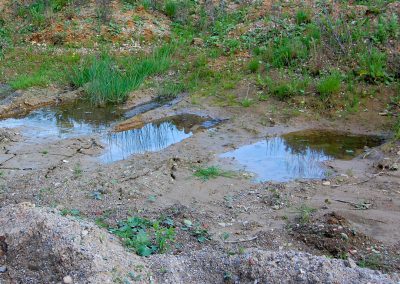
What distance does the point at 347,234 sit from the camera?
505cm

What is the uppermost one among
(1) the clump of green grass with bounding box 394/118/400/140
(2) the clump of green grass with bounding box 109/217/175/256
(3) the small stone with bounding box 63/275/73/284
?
(3) the small stone with bounding box 63/275/73/284

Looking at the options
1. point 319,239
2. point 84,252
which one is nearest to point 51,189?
point 84,252

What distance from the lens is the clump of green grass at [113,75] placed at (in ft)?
31.2

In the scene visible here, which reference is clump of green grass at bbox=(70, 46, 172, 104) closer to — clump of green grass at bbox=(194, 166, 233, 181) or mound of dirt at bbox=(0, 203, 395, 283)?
clump of green grass at bbox=(194, 166, 233, 181)

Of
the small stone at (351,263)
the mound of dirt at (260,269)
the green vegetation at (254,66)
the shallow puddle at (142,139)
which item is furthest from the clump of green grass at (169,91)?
the small stone at (351,263)

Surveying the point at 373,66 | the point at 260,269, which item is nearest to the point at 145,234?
the point at 260,269

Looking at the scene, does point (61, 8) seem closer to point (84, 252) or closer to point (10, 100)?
point (10, 100)

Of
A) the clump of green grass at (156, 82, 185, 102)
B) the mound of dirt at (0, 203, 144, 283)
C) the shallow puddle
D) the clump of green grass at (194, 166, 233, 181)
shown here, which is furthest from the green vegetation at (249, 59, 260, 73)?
the mound of dirt at (0, 203, 144, 283)

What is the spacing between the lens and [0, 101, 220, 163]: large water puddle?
26.1 ft

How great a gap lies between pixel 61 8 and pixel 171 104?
16.8ft

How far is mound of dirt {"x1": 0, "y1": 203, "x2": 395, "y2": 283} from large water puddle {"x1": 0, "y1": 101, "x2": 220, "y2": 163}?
3.01m

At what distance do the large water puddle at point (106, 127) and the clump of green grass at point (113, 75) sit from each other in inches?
9.1

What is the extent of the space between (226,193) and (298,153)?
1.74 meters

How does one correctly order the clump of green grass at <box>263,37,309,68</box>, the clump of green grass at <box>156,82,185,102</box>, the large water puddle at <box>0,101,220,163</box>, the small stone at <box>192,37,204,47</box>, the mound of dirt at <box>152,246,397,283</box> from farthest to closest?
1. the small stone at <box>192,37,204,47</box>
2. the clump of green grass at <box>263,37,309,68</box>
3. the clump of green grass at <box>156,82,185,102</box>
4. the large water puddle at <box>0,101,220,163</box>
5. the mound of dirt at <box>152,246,397,283</box>
